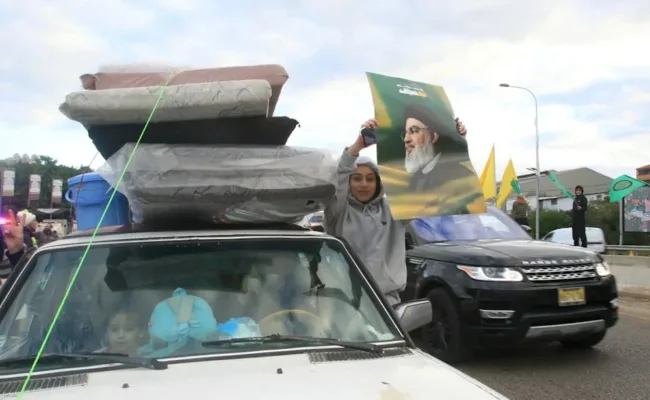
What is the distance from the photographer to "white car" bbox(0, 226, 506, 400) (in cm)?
212

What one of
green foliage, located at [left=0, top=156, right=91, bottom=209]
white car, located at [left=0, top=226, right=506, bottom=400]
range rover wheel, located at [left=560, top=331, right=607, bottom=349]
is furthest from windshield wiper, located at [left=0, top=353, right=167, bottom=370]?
green foliage, located at [left=0, top=156, right=91, bottom=209]

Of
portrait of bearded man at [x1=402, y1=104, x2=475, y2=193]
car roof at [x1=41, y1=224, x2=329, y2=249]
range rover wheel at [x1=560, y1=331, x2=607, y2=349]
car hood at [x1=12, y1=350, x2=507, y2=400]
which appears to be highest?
portrait of bearded man at [x1=402, y1=104, x2=475, y2=193]

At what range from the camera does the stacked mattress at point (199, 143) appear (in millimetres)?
2684

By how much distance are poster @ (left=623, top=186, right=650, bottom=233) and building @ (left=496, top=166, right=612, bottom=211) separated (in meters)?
45.0

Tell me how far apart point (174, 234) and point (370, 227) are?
1.61m

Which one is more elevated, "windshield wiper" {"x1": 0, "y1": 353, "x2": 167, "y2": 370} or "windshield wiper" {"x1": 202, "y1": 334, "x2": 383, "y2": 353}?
"windshield wiper" {"x1": 202, "y1": 334, "x2": 383, "y2": 353}

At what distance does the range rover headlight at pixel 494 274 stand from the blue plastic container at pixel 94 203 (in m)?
3.34

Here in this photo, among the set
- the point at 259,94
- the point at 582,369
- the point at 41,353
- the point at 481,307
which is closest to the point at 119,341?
the point at 41,353

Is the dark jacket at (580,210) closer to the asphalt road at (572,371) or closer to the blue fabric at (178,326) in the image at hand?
the asphalt road at (572,371)

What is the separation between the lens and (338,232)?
4180mm

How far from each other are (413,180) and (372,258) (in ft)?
2.76

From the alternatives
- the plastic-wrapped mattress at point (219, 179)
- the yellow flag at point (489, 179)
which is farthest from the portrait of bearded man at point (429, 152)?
the yellow flag at point (489, 179)

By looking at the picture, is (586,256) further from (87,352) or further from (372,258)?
(87,352)

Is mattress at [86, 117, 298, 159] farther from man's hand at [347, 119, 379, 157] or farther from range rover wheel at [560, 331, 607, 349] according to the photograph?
range rover wheel at [560, 331, 607, 349]
